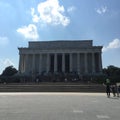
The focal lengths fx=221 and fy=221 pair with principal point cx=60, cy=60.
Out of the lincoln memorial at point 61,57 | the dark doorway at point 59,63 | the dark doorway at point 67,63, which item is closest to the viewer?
the lincoln memorial at point 61,57

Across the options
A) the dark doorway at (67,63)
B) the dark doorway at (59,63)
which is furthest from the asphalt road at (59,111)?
the dark doorway at (59,63)

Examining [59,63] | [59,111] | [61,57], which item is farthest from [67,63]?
[59,111]

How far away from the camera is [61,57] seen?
98188mm

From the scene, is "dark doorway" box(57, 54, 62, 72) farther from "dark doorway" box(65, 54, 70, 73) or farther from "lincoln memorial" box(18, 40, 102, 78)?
"dark doorway" box(65, 54, 70, 73)

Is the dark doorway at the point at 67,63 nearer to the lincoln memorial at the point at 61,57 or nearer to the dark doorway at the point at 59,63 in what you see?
the lincoln memorial at the point at 61,57

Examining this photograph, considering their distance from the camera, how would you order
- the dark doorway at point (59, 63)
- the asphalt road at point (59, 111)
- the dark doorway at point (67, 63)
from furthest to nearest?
the dark doorway at point (59, 63) → the dark doorway at point (67, 63) → the asphalt road at point (59, 111)

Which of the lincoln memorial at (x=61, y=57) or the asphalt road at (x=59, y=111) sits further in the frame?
the lincoln memorial at (x=61, y=57)

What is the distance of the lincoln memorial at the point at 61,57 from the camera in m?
93.8

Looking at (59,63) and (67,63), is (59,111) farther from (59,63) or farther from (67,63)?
(59,63)

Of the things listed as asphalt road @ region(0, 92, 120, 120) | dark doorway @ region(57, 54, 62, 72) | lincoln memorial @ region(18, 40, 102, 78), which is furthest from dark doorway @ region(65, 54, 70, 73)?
asphalt road @ region(0, 92, 120, 120)

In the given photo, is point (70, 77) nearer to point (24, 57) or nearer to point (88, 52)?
point (88, 52)

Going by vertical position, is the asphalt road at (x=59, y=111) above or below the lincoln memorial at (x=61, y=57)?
below

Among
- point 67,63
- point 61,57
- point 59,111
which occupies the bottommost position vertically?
point 59,111

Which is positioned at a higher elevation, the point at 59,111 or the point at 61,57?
the point at 61,57
